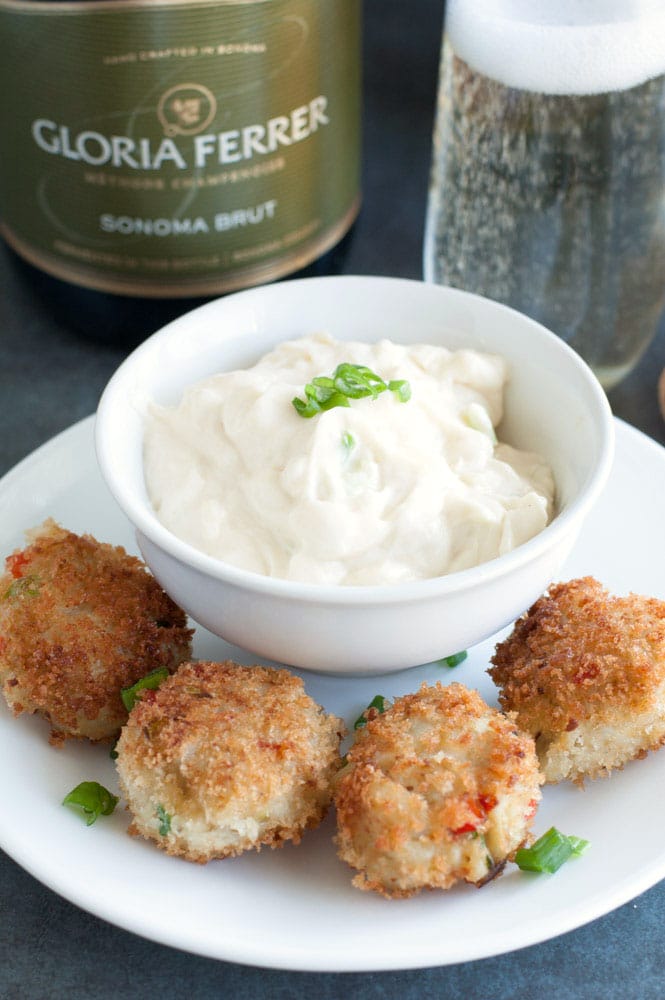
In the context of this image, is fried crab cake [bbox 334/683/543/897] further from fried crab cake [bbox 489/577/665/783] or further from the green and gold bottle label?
the green and gold bottle label

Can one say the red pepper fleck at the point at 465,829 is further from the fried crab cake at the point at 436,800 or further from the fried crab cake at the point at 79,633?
the fried crab cake at the point at 79,633

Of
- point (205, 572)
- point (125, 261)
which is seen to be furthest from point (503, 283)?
point (205, 572)

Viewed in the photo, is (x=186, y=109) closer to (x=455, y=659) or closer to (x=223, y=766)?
(x=455, y=659)

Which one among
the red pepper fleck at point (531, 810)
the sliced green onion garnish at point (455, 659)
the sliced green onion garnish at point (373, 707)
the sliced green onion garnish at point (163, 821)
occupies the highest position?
the red pepper fleck at point (531, 810)

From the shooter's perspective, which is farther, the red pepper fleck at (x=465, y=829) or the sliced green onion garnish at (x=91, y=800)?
the sliced green onion garnish at (x=91, y=800)

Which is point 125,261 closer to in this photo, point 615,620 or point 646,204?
point 646,204

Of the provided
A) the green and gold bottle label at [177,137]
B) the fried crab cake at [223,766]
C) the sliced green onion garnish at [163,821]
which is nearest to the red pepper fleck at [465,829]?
the fried crab cake at [223,766]
